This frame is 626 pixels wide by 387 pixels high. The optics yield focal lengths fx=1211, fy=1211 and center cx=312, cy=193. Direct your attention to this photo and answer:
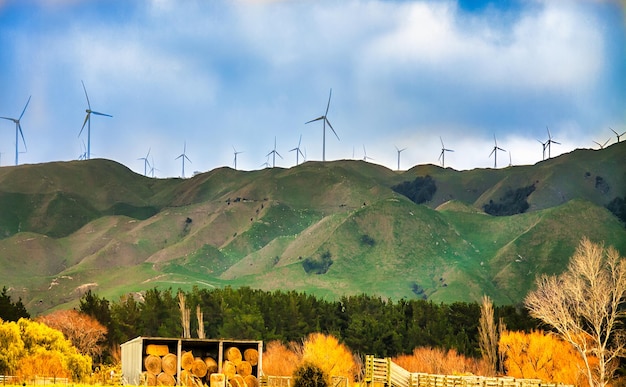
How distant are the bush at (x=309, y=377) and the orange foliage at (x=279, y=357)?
250 ft

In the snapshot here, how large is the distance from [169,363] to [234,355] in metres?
3.65

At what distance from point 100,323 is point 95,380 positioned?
6766 cm

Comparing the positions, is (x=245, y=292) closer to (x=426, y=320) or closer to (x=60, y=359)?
(x=426, y=320)

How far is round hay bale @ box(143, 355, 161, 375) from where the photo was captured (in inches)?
2517

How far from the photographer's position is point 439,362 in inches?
5517

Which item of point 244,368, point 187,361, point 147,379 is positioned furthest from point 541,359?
point 147,379

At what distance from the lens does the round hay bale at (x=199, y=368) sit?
64.4 m

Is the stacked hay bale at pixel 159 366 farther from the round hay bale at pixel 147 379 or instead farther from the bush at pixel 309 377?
the bush at pixel 309 377

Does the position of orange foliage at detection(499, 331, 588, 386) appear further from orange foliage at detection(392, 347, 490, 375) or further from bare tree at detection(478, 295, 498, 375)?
orange foliage at detection(392, 347, 490, 375)

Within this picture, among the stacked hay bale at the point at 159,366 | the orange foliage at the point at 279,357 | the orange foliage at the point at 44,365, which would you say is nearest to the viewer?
the stacked hay bale at the point at 159,366

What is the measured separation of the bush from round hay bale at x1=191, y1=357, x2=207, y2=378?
1537 cm

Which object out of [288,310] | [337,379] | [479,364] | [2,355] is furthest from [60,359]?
[288,310]

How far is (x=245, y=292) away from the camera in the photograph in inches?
6944

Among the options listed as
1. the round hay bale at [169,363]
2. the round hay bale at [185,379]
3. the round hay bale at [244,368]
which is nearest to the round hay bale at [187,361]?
the round hay bale at [169,363]
